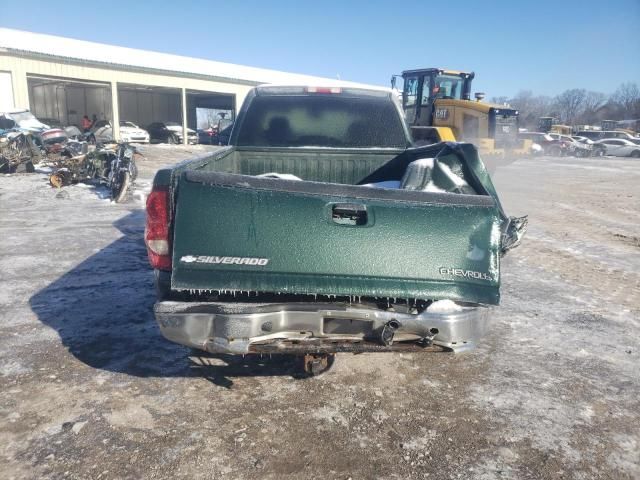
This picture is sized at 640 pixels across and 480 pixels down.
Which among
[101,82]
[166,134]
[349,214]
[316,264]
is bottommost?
[316,264]

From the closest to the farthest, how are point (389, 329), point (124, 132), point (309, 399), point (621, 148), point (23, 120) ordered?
point (389, 329), point (309, 399), point (23, 120), point (124, 132), point (621, 148)

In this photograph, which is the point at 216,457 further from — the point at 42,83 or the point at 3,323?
the point at 42,83

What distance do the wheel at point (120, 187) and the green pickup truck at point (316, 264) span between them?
881cm

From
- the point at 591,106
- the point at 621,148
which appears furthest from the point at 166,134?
the point at 591,106

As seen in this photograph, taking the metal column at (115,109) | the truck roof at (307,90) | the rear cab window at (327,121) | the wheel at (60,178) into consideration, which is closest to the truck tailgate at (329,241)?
the rear cab window at (327,121)

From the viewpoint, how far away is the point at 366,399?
3223 millimetres

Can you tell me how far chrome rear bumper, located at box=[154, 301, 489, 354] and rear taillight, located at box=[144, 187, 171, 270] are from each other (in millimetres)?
278

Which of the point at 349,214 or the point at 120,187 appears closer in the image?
the point at 349,214

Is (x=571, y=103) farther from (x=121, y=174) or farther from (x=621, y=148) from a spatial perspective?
(x=121, y=174)

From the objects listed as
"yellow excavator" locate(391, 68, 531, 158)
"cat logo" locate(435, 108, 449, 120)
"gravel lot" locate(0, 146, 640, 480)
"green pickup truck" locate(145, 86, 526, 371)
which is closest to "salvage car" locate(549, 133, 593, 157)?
"yellow excavator" locate(391, 68, 531, 158)

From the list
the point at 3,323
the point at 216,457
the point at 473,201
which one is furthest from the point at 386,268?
the point at 3,323

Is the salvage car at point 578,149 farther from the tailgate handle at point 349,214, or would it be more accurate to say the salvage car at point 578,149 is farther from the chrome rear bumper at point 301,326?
the tailgate handle at point 349,214

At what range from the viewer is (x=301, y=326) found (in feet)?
8.62

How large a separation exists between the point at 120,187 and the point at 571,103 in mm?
115424
